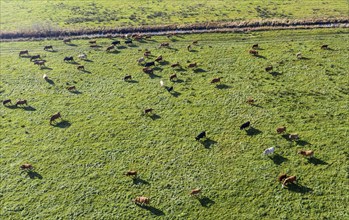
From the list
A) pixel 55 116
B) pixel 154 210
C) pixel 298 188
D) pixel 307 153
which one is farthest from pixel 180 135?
pixel 55 116

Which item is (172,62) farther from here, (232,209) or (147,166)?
(232,209)

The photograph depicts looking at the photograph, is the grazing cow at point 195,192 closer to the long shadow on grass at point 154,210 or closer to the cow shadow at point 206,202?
the cow shadow at point 206,202

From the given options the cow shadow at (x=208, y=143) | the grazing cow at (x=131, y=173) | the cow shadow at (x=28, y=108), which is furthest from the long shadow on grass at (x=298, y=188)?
the cow shadow at (x=28, y=108)

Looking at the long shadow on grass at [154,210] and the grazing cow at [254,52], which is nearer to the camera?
the long shadow on grass at [154,210]

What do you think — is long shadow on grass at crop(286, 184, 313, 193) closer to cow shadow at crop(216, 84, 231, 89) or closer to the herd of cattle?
the herd of cattle

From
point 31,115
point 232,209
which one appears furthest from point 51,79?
point 232,209

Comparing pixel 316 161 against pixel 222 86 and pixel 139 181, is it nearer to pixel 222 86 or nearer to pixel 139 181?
pixel 222 86
